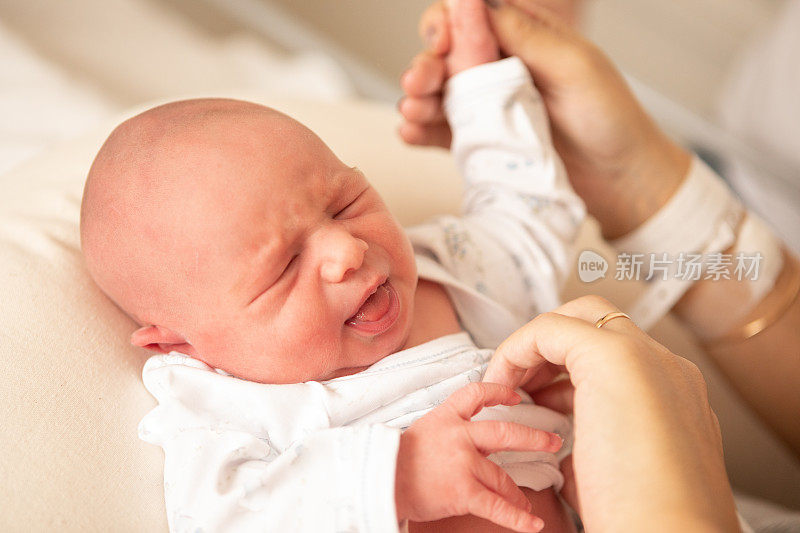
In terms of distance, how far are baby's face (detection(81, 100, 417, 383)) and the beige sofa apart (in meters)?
0.09

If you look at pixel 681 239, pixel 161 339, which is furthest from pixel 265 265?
pixel 681 239

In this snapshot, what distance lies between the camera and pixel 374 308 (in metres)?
0.62

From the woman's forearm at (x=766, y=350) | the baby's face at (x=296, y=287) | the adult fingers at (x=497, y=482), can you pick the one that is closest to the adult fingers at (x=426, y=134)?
A: the baby's face at (x=296, y=287)

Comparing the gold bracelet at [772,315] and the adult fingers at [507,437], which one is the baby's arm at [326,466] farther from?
the gold bracelet at [772,315]

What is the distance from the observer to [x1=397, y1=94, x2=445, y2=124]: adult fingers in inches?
32.8

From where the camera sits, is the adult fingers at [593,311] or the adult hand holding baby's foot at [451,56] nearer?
the adult fingers at [593,311]

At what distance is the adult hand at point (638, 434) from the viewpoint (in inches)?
16.1

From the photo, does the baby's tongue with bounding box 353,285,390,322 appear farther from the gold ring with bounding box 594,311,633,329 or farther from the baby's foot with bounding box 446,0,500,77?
the baby's foot with bounding box 446,0,500,77

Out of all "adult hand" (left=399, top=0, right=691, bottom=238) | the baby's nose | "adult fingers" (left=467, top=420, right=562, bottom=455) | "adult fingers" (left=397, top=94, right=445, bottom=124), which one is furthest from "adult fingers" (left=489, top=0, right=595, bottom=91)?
"adult fingers" (left=467, top=420, right=562, bottom=455)

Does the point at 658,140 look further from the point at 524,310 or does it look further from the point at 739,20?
the point at 739,20

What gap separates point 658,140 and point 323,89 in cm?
78

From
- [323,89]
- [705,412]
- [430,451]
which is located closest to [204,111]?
[430,451]

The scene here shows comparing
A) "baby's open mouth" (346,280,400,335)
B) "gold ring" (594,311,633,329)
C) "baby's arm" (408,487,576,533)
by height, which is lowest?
"baby's arm" (408,487,576,533)

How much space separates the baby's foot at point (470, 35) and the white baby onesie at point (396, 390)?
0.07 feet
